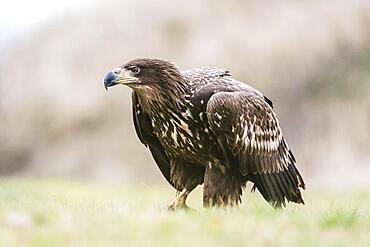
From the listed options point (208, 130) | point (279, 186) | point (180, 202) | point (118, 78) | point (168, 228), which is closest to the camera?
point (168, 228)

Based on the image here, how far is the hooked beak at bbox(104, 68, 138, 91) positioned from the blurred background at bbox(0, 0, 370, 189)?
60.0ft

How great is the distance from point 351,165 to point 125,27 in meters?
7.95

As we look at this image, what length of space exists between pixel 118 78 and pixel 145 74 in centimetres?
32

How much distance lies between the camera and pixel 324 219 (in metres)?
7.48

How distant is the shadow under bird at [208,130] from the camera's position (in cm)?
959

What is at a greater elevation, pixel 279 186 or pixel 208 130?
pixel 208 130

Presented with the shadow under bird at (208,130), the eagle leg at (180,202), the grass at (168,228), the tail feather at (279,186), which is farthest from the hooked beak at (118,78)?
the grass at (168,228)

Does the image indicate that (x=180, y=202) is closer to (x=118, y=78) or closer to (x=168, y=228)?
(x=118, y=78)

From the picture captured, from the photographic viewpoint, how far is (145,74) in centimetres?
967

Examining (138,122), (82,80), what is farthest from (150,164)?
(138,122)

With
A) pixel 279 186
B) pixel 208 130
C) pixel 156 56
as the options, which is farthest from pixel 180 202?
pixel 156 56

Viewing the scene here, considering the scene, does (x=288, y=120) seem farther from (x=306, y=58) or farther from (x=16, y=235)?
(x=16, y=235)

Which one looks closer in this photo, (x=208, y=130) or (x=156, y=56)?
(x=208, y=130)

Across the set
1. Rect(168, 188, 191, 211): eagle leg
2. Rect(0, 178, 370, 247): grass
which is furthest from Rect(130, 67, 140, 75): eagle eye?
Rect(0, 178, 370, 247): grass
